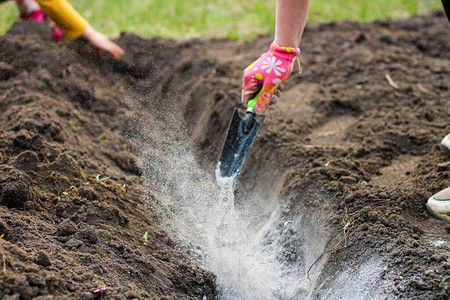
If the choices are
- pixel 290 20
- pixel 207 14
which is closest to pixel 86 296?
pixel 290 20

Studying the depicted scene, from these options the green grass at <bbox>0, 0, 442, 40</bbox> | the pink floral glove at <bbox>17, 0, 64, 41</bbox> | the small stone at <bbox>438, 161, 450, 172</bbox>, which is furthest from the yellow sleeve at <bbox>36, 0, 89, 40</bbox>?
the small stone at <bbox>438, 161, 450, 172</bbox>

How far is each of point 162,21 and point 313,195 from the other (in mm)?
3407

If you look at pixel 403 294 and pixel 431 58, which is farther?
pixel 431 58

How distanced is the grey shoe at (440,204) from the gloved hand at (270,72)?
3.26 ft

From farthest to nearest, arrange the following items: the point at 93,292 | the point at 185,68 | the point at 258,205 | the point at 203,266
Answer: the point at 185,68 < the point at 258,205 < the point at 203,266 < the point at 93,292

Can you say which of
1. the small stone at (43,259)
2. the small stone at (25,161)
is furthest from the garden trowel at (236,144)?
the small stone at (43,259)

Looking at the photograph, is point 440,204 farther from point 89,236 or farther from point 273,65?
point 89,236

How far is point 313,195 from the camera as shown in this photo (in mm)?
2506

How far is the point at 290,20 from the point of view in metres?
2.12

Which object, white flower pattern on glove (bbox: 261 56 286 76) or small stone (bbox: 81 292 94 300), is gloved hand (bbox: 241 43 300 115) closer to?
white flower pattern on glove (bbox: 261 56 286 76)

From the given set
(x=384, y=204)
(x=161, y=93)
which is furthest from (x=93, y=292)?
(x=161, y=93)

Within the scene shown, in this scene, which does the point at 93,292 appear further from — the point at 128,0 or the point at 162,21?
the point at 128,0

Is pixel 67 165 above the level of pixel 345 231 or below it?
above

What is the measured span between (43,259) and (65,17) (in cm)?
232
